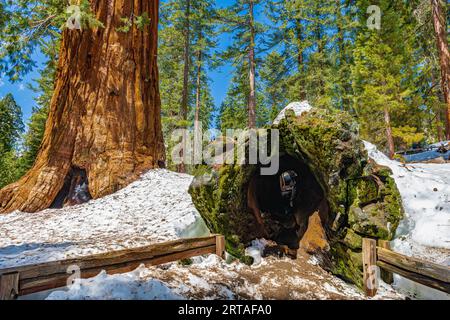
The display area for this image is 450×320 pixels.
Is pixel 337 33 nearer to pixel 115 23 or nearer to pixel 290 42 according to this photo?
pixel 290 42

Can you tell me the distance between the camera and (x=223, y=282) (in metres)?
3.95

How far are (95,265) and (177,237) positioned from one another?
2.34m

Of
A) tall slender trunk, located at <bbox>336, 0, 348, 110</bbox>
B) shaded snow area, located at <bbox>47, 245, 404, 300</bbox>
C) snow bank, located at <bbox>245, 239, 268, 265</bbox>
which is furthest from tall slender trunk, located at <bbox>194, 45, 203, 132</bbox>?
shaded snow area, located at <bbox>47, 245, 404, 300</bbox>

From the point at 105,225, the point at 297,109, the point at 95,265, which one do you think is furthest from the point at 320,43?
the point at 95,265

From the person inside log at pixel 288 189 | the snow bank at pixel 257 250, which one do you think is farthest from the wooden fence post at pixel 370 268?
the person inside log at pixel 288 189

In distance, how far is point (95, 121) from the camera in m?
8.06

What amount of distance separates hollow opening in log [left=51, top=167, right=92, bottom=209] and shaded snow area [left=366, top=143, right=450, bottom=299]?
824 centimetres

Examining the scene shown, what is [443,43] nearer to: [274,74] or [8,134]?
[274,74]

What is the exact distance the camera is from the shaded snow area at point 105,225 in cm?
427

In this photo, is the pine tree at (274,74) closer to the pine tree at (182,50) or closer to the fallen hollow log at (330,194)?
the pine tree at (182,50)

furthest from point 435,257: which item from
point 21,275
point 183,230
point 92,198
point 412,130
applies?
point 412,130

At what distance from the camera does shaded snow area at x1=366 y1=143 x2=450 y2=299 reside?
15.1 feet
